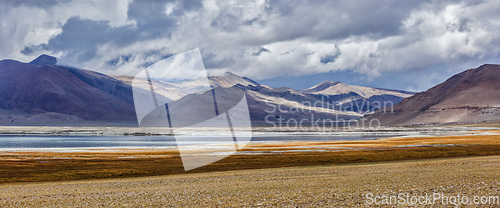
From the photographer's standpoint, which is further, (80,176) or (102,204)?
(80,176)

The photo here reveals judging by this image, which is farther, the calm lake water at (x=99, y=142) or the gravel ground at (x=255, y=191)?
the calm lake water at (x=99, y=142)

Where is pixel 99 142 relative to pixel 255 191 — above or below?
above

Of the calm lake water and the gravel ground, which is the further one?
the calm lake water

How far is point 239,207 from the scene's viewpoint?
14.8m

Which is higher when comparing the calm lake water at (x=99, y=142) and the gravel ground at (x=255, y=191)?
the calm lake water at (x=99, y=142)

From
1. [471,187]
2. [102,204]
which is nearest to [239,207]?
[102,204]

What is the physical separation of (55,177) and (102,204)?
14.2 metres

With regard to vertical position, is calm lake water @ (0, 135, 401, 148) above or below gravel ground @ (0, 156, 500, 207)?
above

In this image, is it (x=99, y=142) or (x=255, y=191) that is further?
(x=99, y=142)

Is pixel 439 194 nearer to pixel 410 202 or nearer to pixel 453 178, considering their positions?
pixel 410 202

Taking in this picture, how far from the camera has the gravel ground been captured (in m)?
15.7

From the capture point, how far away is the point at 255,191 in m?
18.5

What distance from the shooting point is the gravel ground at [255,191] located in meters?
15.7

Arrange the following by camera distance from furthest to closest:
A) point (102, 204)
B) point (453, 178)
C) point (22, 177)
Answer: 1. point (22, 177)
2. point (453, 178)
3. point (102, 204)
